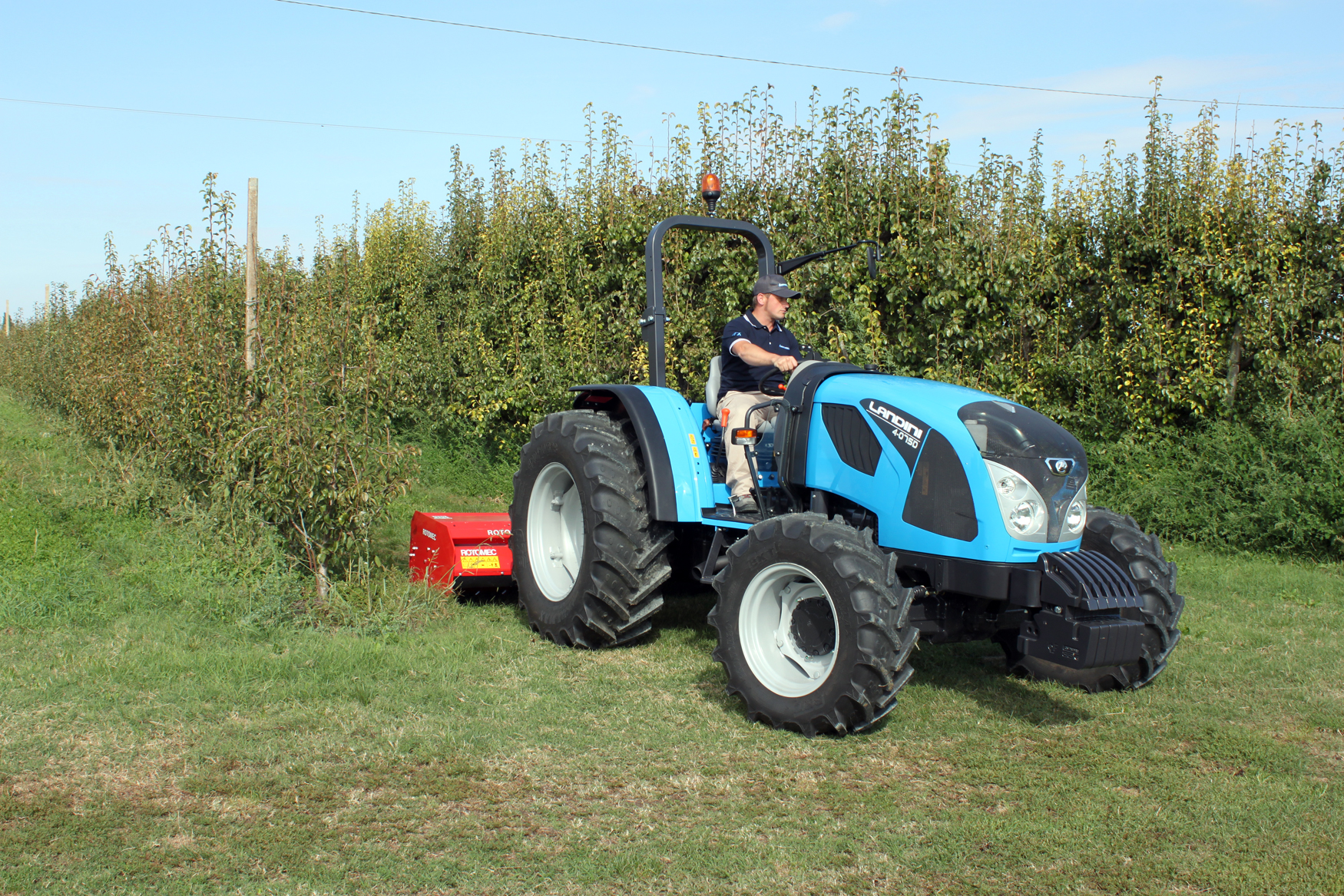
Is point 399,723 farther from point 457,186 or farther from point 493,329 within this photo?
point 457,186

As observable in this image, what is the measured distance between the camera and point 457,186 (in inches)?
569

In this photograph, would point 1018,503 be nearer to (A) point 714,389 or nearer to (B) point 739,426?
(B) point 739,426

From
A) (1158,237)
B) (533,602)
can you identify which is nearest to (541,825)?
(533,602)

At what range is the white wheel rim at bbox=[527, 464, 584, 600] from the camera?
664cm

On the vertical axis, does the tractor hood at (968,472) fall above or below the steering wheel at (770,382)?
below

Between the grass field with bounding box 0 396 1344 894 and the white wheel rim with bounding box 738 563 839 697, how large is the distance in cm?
29

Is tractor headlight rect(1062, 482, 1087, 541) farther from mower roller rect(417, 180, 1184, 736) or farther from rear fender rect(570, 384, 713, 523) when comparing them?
rear fender rect(570, 384, 713, 523)

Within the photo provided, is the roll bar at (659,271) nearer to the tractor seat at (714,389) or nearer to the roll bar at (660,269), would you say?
the roll bar at (660,269)

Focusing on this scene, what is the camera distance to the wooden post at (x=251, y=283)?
23.4 feet

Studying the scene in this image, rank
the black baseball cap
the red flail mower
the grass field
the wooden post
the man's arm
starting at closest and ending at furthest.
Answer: the grass field, the man's arm, the black baseball cap, the red flail mower, the wooden post

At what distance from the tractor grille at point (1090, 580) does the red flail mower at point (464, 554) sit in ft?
11.4

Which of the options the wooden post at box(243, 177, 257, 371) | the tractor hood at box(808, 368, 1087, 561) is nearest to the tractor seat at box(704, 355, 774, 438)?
the tractor hood at box(808, 368, 1087, 561)

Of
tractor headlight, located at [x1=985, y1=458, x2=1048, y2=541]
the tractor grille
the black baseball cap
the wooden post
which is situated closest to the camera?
the tractor grille

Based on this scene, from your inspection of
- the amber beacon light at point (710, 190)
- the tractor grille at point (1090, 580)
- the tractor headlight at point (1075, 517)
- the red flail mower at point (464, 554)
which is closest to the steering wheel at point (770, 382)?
the amber beacon light at point (710, 190)
